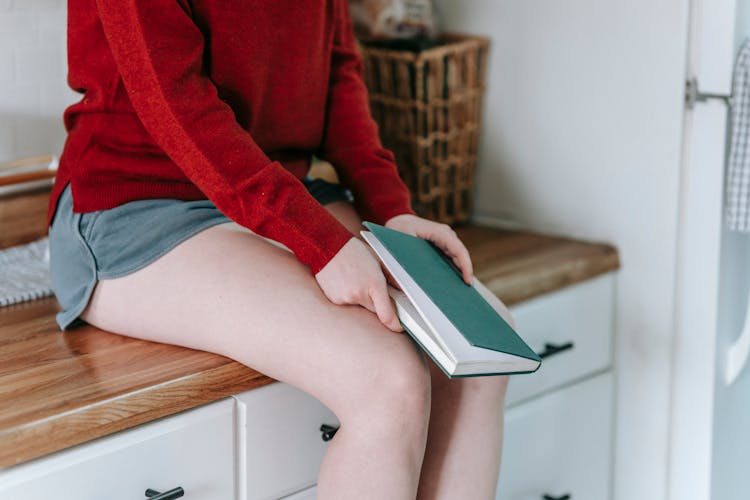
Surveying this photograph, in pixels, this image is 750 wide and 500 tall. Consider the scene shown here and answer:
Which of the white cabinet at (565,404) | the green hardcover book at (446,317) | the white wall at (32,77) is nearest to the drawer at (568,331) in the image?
the white cabinet at (565,404)

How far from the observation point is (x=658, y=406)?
178cm

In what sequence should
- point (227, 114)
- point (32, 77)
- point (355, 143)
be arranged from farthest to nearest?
point (32, 77) < point (355, 143) < point (227, 114)

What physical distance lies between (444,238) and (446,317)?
209mm

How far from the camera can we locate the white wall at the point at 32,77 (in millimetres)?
1580

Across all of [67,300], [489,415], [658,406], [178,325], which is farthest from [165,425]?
[658,406]

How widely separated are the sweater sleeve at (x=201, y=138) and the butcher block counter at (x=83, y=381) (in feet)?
0.54

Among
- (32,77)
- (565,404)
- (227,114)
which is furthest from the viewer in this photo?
(565,404)

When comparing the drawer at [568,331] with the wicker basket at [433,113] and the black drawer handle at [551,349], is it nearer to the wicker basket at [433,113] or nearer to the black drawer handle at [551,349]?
the black drawer handle at [551,349]

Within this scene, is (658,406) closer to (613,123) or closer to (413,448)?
(613,123)

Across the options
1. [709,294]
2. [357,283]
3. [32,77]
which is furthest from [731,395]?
[32,77]

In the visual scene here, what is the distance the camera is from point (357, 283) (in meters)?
1.13

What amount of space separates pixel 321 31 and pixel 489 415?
53 centimetres

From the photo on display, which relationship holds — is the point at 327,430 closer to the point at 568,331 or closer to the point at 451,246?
the point at 451,246

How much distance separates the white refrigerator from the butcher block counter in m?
0.82
